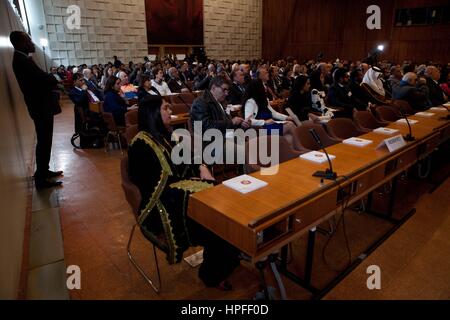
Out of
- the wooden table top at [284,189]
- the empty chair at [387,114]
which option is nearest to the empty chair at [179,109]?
the empty chair at [387,114]

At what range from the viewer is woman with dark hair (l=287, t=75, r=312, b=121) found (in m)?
4.63

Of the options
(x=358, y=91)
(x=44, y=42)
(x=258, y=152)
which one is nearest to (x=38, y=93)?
(x=258, y=152)

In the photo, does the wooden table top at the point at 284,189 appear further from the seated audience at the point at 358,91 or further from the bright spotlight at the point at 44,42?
the bright spotlight at the point at 44,42

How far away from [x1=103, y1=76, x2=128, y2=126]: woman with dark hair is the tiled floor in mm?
1733

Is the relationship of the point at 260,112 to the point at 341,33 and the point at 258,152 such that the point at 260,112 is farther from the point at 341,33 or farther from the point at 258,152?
the point at 341,33

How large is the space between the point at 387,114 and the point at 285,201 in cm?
404

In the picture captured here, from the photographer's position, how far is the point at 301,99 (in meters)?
4.72

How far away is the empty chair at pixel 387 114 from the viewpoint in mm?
4883

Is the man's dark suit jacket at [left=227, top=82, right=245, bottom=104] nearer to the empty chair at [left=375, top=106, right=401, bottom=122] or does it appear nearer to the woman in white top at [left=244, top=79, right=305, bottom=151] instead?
the woman in white top at [left=244, top=79, right=305, bottom=151]

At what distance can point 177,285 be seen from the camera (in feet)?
7.43

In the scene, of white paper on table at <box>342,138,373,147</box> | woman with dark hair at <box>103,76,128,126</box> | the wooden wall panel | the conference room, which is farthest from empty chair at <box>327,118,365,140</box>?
the wooden wall panel
